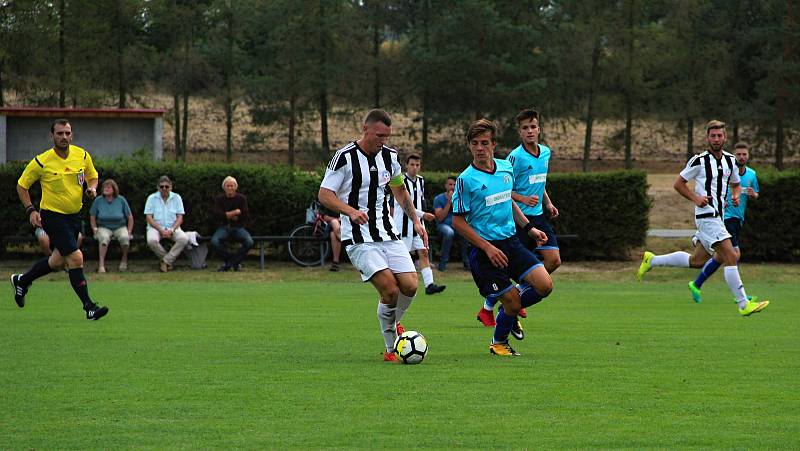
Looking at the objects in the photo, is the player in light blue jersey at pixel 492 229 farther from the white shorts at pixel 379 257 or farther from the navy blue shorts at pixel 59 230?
the navy blue shorts at pixel 59 230

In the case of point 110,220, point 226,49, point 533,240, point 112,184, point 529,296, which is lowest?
point 110,220

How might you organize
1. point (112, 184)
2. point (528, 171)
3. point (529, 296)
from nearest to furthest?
point (529, 296), point (528, 171), point (112, 184)

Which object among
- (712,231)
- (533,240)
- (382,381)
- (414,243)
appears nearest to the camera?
(382,381)

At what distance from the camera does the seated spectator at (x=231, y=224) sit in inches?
844

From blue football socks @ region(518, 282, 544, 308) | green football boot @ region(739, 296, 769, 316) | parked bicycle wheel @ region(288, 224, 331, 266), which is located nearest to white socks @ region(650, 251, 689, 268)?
green football boot @ region(739, 296, 769, 316)

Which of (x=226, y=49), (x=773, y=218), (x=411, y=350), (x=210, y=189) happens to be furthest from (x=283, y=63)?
(x=411, y=350)

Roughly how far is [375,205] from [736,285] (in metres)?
6.49

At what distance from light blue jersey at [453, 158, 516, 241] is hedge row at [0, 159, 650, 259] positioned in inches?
550

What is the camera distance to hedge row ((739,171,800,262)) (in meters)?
23.3

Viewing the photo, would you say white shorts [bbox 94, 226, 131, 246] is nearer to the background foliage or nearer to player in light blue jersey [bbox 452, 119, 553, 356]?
player in light blue jersey [bbox 452, 119, 553, 356]

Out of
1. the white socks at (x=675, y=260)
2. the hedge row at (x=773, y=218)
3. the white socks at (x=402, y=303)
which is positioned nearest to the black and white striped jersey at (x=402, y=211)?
the white socks at (x=675, y=260)

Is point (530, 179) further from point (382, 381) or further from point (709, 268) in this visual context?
point (709, 268)

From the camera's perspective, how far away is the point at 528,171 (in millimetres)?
11500

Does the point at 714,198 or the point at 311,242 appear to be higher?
the point at 714,198
